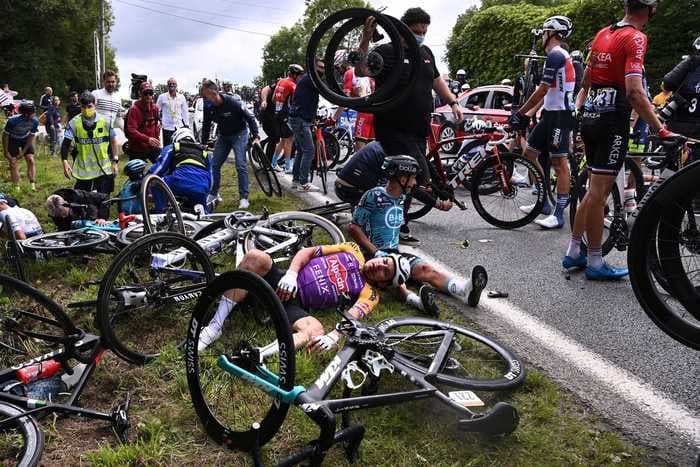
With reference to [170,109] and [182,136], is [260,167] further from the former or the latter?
[170,109]

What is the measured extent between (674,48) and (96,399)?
70.0 ft

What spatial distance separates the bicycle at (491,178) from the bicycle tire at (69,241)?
11.0 feet

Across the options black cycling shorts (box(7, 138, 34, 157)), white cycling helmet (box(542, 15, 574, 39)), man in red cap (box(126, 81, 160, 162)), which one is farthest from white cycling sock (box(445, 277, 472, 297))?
black cycling shorts (box(7, 138, 34, 157))

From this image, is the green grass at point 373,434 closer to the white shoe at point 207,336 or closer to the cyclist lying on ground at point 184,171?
the white shoe at point 207,336

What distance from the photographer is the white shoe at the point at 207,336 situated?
277cm

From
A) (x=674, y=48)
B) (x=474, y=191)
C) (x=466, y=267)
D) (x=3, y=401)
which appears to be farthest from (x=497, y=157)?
(x=674, y=48)

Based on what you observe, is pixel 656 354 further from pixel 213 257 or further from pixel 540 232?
pixel 213 257

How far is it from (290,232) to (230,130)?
3366 millimetres

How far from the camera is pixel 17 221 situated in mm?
5645

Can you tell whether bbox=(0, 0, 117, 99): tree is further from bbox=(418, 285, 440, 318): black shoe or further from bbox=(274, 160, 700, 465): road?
bbox=(418, 285, 440, 318): black shoe

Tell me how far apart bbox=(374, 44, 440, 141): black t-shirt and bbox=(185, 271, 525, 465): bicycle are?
3.03 m

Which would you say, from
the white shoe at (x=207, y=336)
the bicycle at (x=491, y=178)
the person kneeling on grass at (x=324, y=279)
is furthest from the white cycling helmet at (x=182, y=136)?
the white shoe at (x=207, y=336)

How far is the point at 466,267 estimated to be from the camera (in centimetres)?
532

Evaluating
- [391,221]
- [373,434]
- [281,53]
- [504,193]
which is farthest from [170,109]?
[281,53]
